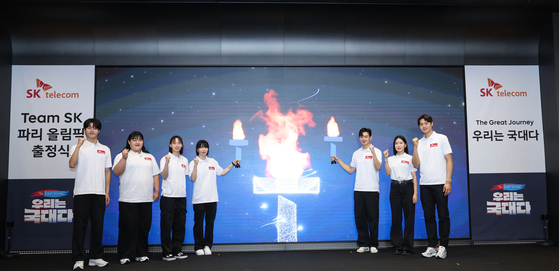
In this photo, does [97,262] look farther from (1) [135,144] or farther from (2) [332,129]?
(2) [332,129]

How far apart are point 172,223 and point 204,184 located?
603mm

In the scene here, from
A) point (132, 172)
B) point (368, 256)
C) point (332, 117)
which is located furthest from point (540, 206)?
point (132, 172)

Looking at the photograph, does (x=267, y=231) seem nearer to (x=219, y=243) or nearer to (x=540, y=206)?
(x=219, y=243)

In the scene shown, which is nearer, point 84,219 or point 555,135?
point 84,219

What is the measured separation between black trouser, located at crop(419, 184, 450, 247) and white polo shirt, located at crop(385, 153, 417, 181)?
0.25 m

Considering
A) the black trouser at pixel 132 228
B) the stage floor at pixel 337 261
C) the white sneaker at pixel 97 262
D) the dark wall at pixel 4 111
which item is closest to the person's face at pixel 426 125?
the stage floor at pixel 337 261

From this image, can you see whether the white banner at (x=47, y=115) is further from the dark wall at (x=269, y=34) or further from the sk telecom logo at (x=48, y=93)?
the dark wall at (x=269, y=34)

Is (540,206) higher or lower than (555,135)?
lower

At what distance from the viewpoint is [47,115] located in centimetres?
511

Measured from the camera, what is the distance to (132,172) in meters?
4.15

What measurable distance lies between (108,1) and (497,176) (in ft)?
19.8

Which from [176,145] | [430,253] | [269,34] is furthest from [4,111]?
[430,253]

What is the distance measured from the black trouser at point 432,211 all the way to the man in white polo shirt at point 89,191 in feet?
12.3

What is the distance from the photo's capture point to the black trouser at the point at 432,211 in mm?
4219
